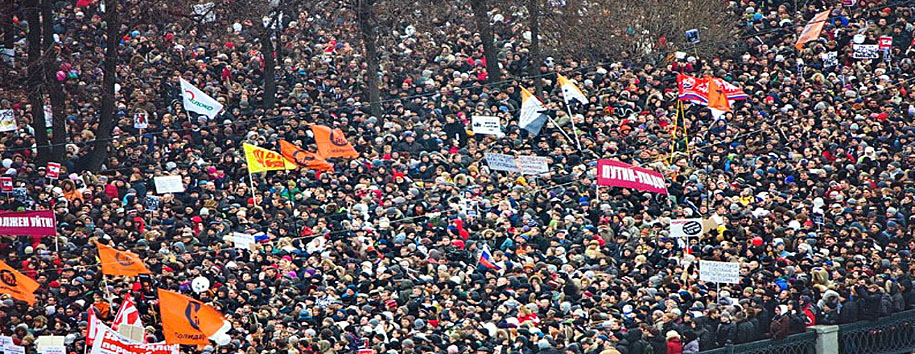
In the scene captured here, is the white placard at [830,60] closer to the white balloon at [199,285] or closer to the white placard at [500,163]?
the white placard at [500,163]

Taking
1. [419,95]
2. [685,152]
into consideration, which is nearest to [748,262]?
[685,152]

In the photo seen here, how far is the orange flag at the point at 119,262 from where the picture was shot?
32.1m

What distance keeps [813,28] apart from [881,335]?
11.2m

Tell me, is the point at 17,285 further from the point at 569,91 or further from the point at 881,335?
the point at 881,335

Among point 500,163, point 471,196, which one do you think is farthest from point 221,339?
point 500,163

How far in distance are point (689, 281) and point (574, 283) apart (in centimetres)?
210

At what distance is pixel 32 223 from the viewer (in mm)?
34312

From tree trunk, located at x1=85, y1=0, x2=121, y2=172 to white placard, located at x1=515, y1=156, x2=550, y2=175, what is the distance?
797 cm

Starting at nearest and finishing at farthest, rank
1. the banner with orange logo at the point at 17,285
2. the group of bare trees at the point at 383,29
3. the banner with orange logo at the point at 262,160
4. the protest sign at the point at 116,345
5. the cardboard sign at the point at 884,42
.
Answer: the protest sign at the point at 116,345 < the banner with orange logo at the point at 17,285 < the banner with orange logo at the point at 262,160 < the group of bare trees at the point at 383,29 < the cardboard sign at the point at 884,42

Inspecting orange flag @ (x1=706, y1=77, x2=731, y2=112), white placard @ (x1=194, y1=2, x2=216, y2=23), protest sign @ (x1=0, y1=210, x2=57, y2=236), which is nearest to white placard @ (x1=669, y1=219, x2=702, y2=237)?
orange flag @ (x1=706, y1=77, x2=731, y2=112)

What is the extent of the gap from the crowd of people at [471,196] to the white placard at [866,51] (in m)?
0.19

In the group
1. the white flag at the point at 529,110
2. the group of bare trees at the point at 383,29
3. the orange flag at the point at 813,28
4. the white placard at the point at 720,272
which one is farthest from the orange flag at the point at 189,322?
the orange flag at the point at 813,28

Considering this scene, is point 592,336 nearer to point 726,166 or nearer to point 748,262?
point 748,262

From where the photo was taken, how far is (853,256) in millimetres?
33781
